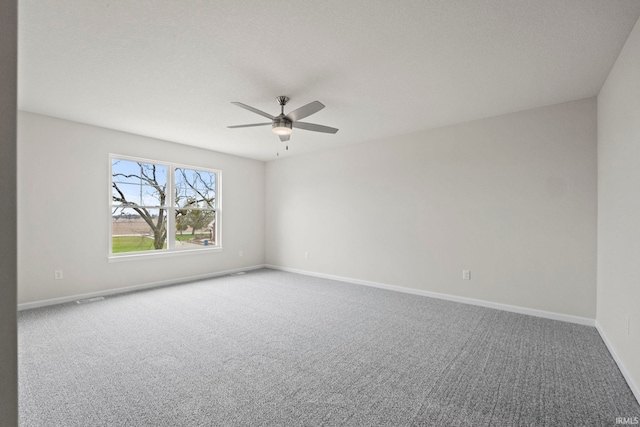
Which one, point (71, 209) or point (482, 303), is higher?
point (71, 209)

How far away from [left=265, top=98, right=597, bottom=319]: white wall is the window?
83.0 inches

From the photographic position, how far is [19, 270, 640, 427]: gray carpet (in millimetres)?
1778

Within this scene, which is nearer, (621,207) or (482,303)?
(621,207)

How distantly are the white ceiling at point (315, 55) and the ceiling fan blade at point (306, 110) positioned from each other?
281 millimetres

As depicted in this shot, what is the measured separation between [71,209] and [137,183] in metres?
1.03

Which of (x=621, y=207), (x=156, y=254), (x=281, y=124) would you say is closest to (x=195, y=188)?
(x=156, y=254)

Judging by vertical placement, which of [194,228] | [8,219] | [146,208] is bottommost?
Answer: [194,228]

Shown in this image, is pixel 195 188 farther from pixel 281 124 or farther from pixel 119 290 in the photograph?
pixel 281 124

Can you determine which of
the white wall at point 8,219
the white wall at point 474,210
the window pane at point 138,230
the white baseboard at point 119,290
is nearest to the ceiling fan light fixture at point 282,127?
the white wall at point 474,210

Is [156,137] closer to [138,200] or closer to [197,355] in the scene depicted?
[138,200]

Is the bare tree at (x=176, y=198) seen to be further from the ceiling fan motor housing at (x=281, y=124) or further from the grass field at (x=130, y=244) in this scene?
the ceiling fan motor housing at (x=281, y=124)

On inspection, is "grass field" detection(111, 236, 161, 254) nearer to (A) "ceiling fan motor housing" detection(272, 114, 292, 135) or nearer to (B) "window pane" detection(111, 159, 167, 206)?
(B) "window pane" detection(111, 159, 167, 206)

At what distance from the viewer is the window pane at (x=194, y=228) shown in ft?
17.9

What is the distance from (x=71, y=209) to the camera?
404 cm
